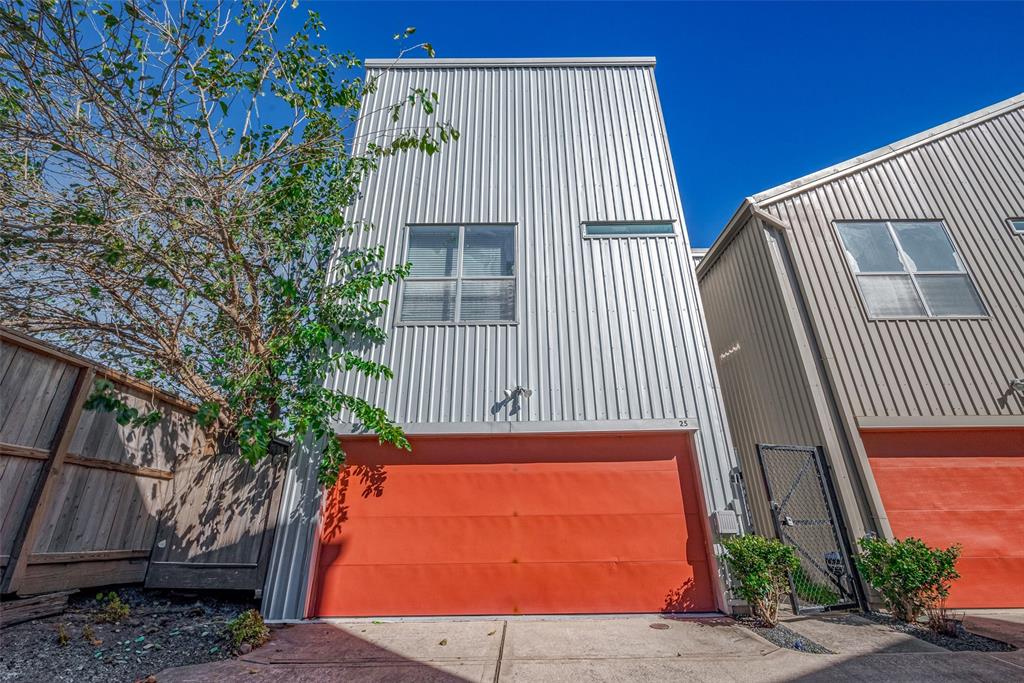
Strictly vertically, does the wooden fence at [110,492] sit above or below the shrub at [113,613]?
above

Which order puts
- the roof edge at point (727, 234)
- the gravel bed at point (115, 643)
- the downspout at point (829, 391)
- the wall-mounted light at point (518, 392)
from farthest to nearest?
the roof edge at point (727, 234) → the wall-mounted light at point (518, 392) → the downspout at point (829, 391) → the gravel bed at point (115, 643)

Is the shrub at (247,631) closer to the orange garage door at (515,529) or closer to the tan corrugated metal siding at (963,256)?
the orange garage door at (515,529)

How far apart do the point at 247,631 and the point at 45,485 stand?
7.91ft

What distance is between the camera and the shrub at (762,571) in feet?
13.7

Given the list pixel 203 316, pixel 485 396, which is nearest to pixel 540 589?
pixel 485 396

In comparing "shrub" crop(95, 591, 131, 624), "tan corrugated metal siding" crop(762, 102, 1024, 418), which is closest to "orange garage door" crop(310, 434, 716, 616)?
"shrub" crop(95, 591, 131, 624)

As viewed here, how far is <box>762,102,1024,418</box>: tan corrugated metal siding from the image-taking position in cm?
571

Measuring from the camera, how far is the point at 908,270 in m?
6.59

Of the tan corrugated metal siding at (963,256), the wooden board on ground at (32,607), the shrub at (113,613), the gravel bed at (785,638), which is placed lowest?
the gravel bed at (785,638)

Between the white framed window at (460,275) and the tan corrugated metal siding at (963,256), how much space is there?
180 inches

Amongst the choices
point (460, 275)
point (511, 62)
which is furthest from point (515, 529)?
point (511, 62)

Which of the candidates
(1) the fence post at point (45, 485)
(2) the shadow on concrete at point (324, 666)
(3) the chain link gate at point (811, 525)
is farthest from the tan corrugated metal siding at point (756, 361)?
(1) the fence post at point (45, 485)

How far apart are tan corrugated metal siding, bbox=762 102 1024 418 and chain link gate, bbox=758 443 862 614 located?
1.07 meters

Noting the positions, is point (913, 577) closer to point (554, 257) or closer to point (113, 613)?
point (554, 257)
